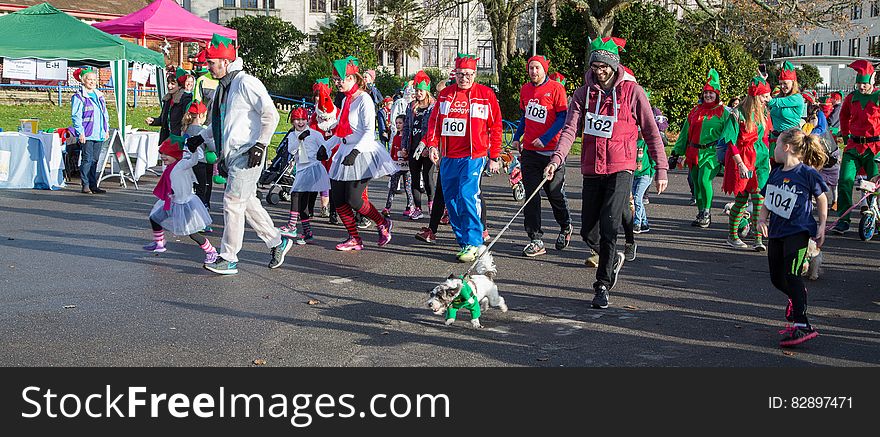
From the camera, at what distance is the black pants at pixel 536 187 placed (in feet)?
34.0

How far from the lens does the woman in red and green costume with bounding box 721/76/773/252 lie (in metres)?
11.2

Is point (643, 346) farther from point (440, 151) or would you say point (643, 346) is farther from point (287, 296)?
point (440, 151)

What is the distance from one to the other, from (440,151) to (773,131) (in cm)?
425

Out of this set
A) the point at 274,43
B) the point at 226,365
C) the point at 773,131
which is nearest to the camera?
the point at 226,365

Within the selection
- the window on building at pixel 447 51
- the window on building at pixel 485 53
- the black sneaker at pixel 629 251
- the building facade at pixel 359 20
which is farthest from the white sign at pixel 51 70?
the window on building at pixel 485 53

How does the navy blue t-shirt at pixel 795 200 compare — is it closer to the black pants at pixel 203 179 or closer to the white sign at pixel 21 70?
the black pants at pixel 203 179

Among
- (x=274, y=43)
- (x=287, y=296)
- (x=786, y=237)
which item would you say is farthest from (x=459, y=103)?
(x=274, y=43)

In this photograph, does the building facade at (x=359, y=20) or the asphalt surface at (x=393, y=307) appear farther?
the building facade at (x=359, y=20)

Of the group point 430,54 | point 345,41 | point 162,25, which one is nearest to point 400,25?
point 345,41

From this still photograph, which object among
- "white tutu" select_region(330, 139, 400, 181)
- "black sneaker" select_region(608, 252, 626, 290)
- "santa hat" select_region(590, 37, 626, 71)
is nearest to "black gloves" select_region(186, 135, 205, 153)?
"white tutu" select_region(330, 139, 400, 181)

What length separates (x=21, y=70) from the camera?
86.1ft

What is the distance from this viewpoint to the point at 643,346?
6.75 meters

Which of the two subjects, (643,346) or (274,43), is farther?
(274,43)

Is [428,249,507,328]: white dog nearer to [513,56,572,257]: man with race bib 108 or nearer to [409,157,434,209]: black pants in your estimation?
[513,56,572,257]: man with race bib 108
